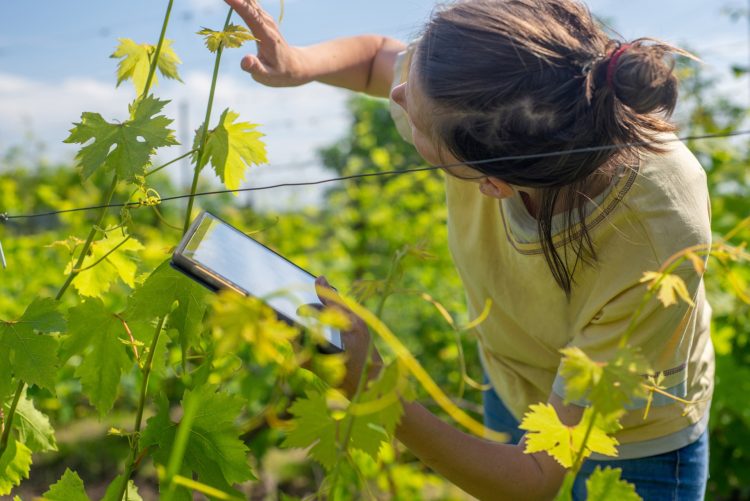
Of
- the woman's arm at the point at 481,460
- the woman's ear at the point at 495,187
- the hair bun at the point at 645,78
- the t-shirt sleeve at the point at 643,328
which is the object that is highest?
the hair bun at the point at 645,78

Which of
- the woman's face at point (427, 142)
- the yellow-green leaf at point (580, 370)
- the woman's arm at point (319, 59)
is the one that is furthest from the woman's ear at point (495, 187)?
the yellow-green leaf at point (580, 370)

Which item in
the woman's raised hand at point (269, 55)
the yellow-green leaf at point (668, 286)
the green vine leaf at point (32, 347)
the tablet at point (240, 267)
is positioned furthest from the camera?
the woman's raised hand at point (269, 55)

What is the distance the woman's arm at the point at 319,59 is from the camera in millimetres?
1306

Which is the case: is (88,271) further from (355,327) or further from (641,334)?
Answer: (641,334)

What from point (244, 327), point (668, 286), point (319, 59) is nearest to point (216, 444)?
point (244, 327)

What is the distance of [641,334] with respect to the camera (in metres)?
1.15

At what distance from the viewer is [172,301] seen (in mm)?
1036

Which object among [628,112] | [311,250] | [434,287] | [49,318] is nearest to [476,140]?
[628,112]

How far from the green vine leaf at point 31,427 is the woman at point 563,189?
1.66 feet

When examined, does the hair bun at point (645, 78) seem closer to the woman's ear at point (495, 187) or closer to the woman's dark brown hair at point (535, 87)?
the woman's dark brown hair at point (535, 87)

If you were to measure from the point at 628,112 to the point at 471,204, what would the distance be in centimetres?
49

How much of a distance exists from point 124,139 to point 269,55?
0.43 metres

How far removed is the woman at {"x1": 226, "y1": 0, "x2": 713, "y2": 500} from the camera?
1.06 meters

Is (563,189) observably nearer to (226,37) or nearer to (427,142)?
(427,142)
